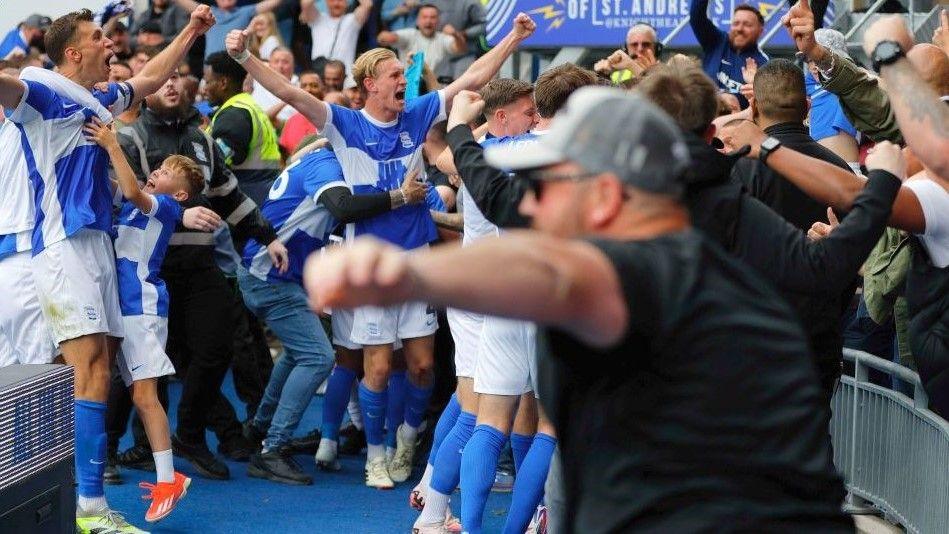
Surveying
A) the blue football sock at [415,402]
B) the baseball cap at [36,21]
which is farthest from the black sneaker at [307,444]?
the baseball cap at [36,21]

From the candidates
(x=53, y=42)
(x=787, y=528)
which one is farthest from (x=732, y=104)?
(x=787, y=528)

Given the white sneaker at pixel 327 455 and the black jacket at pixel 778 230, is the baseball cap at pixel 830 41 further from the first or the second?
the white sneaker at pixel 327 455

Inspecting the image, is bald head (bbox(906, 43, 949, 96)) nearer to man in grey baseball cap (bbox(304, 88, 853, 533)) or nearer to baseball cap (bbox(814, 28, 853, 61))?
baseball cap (bbox(814, 28, 853, 61))

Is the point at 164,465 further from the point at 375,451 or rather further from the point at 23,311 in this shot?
the point at 375,451

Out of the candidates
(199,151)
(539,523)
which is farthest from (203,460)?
(539,523)

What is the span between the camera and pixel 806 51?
548cm

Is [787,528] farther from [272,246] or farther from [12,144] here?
[272,246]

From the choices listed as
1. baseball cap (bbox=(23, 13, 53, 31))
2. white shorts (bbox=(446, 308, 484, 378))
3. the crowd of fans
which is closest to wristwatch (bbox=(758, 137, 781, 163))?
the crowd of fans

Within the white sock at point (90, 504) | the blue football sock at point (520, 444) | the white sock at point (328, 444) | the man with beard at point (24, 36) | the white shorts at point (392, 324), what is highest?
the man with beard at point (24, 36)

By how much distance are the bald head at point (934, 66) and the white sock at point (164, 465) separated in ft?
13.3

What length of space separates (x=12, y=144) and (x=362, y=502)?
105 inches

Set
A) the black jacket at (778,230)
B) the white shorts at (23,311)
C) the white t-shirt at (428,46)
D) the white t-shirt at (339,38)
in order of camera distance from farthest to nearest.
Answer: the white t-shirt at (339,38), the white t-shirt at (428,46), the white shorts at (23,311), the black jacket at (778,230)

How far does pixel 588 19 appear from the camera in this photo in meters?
12.0

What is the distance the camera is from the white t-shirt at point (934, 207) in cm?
452
